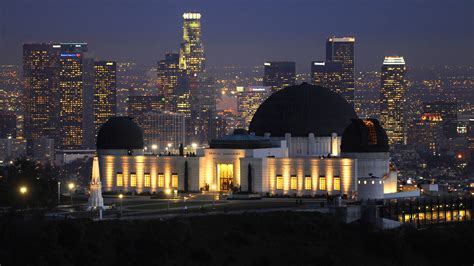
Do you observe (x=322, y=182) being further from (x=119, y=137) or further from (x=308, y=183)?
(x=119, y=137)

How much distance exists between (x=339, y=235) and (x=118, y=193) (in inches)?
1054

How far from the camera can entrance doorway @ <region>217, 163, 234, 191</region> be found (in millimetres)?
123000

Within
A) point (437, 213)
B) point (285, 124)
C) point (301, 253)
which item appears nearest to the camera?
point (301, 253)

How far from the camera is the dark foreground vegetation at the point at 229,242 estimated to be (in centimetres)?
8781

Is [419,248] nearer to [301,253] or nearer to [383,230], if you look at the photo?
[383,230]

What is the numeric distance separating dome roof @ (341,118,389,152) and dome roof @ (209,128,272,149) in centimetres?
618

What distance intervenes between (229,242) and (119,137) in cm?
3509

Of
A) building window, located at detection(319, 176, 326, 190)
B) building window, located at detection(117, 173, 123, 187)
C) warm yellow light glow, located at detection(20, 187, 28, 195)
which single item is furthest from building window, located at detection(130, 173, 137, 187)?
building window, located at detection(319, 176, 326, 190)

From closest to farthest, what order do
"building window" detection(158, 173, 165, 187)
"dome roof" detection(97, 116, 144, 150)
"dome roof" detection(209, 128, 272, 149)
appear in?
"dome roof" detection(209, 128, 272, 149) → "building window" detection(158, 173, 165, 187) → "dome roof" detection(97, 116, 144, 150)

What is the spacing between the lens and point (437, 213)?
396ft


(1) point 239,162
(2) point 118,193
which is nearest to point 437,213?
(1) point 239,162

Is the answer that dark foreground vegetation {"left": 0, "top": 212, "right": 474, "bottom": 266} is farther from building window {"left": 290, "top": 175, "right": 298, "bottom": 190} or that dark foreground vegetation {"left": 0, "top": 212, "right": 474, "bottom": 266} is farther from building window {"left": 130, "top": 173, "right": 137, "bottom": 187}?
building window {"left": 130, "top": 173, "right": 137, "bottom": 187}

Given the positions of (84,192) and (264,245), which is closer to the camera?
(264,245)

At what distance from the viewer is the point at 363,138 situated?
122m
